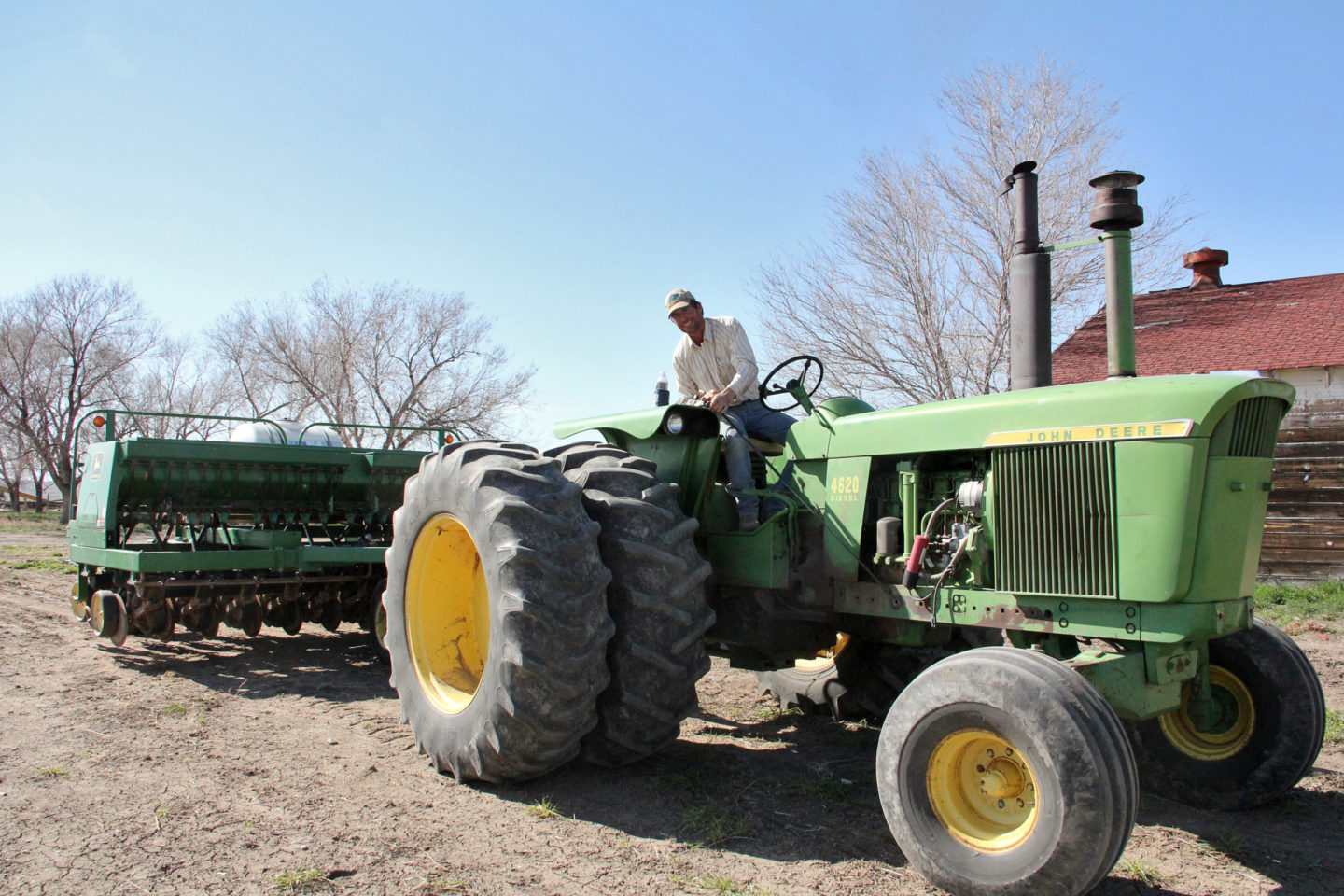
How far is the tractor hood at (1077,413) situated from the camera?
118 inches

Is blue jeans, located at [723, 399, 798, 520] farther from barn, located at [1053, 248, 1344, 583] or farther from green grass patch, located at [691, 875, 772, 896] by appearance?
barn, located at [1053, 248, 1344, 583]

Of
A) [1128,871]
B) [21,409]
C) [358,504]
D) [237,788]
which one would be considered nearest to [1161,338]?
[358,504]

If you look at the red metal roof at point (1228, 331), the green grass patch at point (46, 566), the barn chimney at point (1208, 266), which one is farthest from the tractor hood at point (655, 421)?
the barn chimney at point (1208, 266)

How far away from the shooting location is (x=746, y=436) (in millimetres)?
4867

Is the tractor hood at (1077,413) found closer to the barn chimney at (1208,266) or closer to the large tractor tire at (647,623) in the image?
the large tractor tire at (647,623)

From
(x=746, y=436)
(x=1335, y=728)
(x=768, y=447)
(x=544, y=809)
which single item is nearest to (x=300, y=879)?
(x=544, y=809)

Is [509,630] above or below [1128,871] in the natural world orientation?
above

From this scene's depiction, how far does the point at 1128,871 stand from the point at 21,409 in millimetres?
40215

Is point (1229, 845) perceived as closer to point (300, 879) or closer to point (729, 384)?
point (729, 384)

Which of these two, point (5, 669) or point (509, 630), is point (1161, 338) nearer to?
point (509, 630)

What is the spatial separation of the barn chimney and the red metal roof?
0.31 metres

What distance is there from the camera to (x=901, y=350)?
17.5m

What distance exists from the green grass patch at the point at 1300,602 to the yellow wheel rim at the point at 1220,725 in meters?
5.46

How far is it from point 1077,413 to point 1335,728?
10.0 ft
